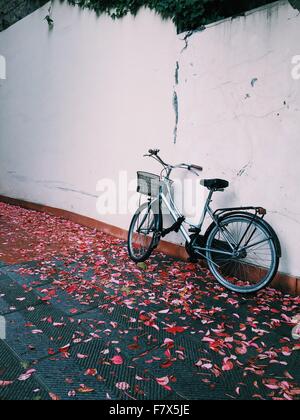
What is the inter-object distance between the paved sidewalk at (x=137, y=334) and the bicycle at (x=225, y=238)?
0.28 m

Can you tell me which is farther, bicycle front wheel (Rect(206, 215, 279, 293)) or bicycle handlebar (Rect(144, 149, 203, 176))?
bicycle handlebar (Rect(144, 149, 203, 176))

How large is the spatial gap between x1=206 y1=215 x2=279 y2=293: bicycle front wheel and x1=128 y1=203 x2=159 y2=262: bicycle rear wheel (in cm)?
93

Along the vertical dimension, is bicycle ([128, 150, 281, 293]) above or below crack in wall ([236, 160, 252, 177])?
below

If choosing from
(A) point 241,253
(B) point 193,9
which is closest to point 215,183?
(A) point 241,253

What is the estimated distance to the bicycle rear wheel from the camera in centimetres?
476

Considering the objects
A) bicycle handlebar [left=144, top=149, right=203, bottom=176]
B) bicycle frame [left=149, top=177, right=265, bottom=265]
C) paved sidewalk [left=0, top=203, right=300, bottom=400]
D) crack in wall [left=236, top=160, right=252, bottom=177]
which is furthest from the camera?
bicycle handlebar [left=144, top=149, right=203, bottom=176]

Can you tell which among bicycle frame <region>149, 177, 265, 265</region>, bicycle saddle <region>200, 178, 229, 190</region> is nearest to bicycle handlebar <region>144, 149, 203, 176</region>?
bicycle frame <region>149, 177, 265, 265</region>

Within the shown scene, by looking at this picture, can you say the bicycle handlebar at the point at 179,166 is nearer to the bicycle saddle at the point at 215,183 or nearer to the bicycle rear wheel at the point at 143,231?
the bicycle saddle at the point at 215,183

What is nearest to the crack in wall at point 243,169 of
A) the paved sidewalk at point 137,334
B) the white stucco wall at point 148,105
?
the white stucco wall at point 148,105

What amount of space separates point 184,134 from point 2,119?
6944 millimetres

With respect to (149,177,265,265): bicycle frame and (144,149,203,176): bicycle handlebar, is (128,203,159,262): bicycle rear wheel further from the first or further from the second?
(144,149,203,176): bicycle handlebar

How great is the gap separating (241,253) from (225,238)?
27 centimetres

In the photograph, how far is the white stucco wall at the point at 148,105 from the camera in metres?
3.92

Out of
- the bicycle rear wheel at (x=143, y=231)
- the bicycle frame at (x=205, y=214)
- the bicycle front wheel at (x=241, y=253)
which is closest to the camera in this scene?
the bicycle front wheel at (x=241, y=253)
